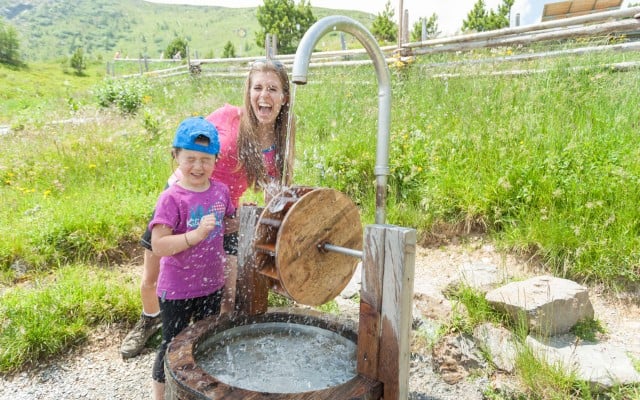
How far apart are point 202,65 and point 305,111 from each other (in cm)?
1156

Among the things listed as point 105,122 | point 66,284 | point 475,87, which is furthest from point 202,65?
point 66,284

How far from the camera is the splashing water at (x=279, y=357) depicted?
1.68 meters

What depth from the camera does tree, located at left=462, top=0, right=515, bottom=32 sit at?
105 ft

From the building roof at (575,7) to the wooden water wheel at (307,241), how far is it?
14412 millimetres

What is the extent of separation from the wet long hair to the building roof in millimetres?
Result: 13814

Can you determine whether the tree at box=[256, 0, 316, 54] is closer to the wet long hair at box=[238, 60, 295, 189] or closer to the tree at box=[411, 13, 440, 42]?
the tree at box=[411, 13, 440, 42]

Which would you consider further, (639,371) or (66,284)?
(66,284)

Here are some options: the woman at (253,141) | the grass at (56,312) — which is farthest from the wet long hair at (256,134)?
the grass at (56,312)

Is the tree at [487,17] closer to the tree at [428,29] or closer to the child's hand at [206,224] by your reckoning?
the tree at [428,29]

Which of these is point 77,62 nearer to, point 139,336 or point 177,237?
point 139,336

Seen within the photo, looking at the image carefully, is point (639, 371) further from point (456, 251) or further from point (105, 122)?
point (105, 122)

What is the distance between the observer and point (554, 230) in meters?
3.06

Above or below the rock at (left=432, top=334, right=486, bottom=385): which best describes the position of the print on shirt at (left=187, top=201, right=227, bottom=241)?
above

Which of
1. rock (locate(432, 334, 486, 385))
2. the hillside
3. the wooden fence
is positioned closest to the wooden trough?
rock (locate(432, 334, 486, 385))
